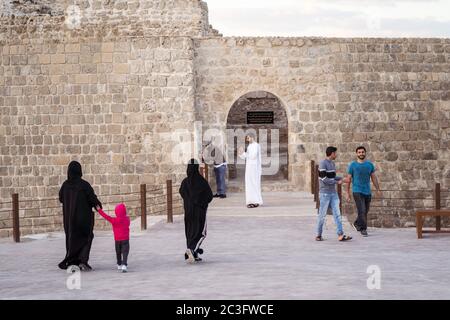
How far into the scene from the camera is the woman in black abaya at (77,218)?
1093 centimetres

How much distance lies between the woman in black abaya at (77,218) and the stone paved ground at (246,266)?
26 centimetres

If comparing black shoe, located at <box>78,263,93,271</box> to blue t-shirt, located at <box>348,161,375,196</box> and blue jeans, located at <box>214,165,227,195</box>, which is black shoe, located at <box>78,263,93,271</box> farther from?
blue jeans, located at <box>214,165,227,195</box>

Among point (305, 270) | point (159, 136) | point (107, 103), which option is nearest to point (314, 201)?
point (159, 136)

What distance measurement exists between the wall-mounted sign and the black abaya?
1631 centimetres

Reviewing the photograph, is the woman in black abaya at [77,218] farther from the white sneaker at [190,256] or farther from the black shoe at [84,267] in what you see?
the white sneaker at [190,256]

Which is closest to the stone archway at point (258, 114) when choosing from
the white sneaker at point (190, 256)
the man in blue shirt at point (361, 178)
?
the man in blue shirt at point (361, 178)

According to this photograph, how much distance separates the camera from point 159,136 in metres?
20.4

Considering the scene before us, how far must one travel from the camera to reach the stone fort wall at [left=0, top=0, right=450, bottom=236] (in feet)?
66.9

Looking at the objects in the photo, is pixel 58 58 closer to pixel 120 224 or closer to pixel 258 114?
pixel 258 114

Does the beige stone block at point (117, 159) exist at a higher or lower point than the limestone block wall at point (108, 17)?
lower

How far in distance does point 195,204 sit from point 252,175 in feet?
21.4

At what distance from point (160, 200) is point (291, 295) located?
11811 millimetres

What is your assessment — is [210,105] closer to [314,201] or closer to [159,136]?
[159,136]
